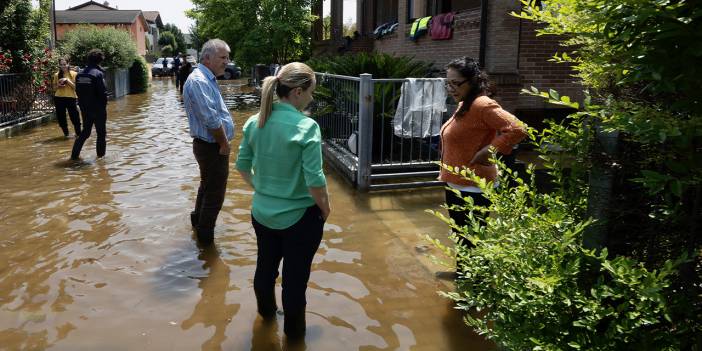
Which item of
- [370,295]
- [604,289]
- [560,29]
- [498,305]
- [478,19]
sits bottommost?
[370,295]

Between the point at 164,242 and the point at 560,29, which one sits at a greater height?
the point at 560,29

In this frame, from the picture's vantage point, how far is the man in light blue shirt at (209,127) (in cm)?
482

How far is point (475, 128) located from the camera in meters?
3.95

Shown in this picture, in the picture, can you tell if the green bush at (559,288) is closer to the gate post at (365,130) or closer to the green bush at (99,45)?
the gate post at (365,130)

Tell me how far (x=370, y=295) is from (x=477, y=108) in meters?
1.64

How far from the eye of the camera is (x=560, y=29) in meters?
2.51

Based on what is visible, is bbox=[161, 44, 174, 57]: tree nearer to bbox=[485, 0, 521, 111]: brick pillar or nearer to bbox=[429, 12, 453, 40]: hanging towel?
bbox=[429, 12, 453, 40]: hanging towel

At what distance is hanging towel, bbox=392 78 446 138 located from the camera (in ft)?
23.5

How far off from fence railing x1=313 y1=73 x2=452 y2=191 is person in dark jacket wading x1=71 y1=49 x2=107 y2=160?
370 centimetres

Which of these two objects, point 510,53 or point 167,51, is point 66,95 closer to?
point 510,53

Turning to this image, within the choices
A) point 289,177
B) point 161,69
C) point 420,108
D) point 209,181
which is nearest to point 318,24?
point 420,108

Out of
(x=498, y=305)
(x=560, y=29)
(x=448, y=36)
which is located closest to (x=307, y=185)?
(x=498, y=305)

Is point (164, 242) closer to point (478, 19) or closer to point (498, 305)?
point (498, 305)

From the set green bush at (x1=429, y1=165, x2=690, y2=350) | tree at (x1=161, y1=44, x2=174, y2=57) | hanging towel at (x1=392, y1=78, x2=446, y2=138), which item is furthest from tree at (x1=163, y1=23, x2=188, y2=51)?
green bush at (x1=429, y1=165, x2=690, y2=350)
